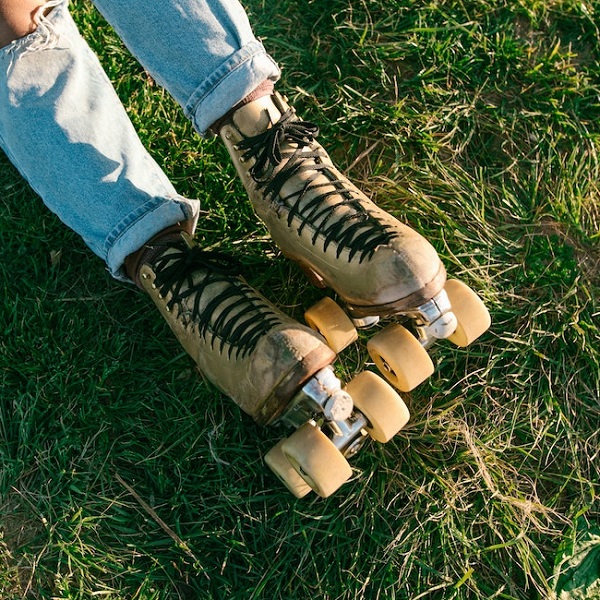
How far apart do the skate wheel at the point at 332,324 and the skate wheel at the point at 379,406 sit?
5.7 inches

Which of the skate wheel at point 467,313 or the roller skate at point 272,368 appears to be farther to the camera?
the skate wheel at point 467,313

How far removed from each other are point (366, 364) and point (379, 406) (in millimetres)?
356

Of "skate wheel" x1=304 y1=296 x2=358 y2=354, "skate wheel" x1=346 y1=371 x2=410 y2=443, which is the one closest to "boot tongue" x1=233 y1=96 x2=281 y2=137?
"skate wheel" x1=304 y1=296 x2=358 y2=354

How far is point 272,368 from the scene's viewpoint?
179 cm

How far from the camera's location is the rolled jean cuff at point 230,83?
191 cm

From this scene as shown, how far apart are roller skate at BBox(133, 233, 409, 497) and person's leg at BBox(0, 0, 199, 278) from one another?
0.12 m

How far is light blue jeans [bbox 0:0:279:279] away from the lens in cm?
186

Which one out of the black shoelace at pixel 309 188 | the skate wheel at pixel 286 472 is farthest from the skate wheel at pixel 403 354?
the skate wheel at pixel 286 472

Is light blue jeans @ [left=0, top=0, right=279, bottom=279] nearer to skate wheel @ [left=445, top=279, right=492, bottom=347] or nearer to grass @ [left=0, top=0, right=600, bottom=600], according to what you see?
grass @ [left=0, top=0, right=600, bottom=600]

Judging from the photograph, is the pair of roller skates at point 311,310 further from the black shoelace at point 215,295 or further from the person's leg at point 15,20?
the person's leg at point 15,20

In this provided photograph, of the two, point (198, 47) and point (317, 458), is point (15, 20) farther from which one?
point (317, 458)

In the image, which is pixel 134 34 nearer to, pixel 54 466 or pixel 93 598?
pixel 54 466

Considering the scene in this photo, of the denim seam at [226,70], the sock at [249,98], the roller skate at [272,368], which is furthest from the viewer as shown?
the sock at [249,98]

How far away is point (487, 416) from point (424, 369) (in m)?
0.42
